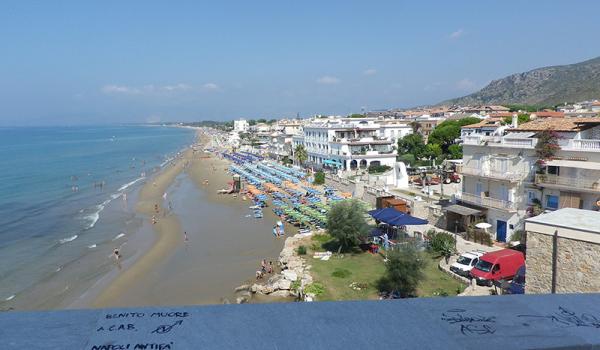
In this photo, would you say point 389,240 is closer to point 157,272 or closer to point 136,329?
point 157,272

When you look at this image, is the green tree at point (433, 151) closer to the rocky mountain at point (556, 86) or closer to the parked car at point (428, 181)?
the parked car at point (428, 181)

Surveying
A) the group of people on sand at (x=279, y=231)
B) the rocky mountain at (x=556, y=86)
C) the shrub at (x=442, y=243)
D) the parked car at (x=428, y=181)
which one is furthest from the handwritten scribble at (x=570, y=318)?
the rocky mountain at (x=556, y=86)

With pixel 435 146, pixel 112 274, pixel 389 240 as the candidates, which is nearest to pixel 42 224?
pixel 112 274

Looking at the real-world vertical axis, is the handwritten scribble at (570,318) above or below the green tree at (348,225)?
above

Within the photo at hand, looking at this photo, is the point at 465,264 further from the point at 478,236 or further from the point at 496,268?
the point at 478,236

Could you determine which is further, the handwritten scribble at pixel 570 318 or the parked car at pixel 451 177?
the parked car at pixel 451 177

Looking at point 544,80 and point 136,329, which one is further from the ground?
point 544,80
